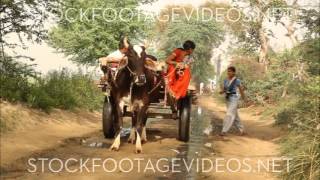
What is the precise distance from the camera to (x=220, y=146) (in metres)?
11.8

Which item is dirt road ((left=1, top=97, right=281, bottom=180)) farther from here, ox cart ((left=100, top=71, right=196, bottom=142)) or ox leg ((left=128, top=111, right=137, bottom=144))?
ox cart ((left=100, top=71, right=196, bottom=142))

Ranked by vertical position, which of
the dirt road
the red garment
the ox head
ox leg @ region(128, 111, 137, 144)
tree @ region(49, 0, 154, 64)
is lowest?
the dirt road

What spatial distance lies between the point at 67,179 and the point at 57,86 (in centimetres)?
1056

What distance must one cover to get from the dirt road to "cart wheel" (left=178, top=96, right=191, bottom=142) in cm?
26

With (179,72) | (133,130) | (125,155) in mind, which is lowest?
(125,155)

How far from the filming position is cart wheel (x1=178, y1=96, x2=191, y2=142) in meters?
11.9

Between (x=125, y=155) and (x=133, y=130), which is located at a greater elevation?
(x=133, y=130)

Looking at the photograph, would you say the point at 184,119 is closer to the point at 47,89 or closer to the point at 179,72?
the point at 179,72

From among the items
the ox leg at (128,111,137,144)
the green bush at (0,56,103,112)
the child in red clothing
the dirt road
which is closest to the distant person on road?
the dirt road

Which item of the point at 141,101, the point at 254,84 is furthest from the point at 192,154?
the point at 254,84

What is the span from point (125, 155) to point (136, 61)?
1876 mm

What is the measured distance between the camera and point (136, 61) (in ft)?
32.6

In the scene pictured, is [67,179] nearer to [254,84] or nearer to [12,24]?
[12,24]

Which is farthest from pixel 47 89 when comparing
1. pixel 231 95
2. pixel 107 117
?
pixel 231 95
